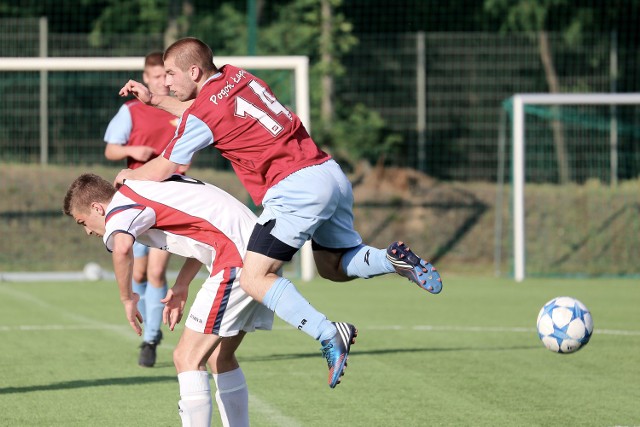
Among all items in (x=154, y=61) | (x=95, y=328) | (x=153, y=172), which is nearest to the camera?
(x=153, y=172)

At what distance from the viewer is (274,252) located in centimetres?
562

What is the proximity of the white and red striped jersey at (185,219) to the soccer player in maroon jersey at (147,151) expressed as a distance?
2714 millimetres

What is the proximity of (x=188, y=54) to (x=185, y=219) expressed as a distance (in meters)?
0.95

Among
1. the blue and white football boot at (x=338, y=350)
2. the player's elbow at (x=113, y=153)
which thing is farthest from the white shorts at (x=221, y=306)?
the player's elbow at (x=113, y=153)

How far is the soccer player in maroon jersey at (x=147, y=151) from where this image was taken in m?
8.69

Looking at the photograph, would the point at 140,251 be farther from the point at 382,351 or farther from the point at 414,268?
the point at 414,268

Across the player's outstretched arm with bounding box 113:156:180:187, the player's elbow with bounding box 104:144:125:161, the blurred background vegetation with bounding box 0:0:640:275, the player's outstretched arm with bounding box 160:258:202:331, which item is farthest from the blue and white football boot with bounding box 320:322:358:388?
the blurred background vegetation with bounding box 0:0:640:275

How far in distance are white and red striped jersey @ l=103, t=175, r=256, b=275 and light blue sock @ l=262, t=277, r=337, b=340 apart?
0.70 ft

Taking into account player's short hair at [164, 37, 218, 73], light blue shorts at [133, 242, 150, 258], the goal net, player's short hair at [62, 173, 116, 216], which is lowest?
the goal net

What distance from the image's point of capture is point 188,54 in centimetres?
596

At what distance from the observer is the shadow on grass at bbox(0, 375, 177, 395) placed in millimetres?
7625

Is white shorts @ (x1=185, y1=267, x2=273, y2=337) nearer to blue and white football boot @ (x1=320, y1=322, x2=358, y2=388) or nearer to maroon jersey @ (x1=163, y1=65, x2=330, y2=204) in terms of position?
blue and white football boot @ (x1=320, y1=322, x2=358, y2=388)

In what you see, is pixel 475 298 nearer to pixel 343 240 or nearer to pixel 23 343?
pixel 23 343

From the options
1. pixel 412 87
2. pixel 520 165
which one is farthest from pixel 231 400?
pixel 412 87
